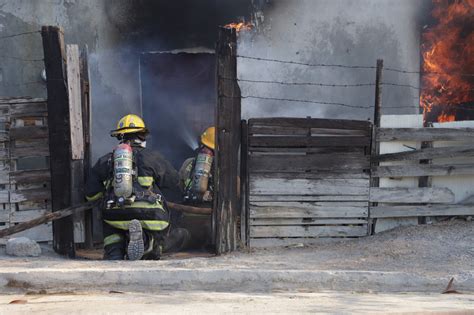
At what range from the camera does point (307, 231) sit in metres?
7.48

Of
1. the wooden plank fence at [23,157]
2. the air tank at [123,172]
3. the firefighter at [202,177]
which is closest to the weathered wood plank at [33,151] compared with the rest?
the wooden plank fence at [23,157]

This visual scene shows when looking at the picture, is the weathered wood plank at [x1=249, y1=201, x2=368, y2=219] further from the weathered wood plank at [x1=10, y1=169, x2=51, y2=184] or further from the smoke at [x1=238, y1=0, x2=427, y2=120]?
the smoke at [x1=238, y1=0, x2=427, y2=120]

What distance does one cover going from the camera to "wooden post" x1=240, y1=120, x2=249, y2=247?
731cm

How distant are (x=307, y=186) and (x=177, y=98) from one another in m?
3.63

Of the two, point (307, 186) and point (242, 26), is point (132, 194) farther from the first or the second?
point (242, 26)

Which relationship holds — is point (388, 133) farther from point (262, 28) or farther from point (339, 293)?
point (262, 28)

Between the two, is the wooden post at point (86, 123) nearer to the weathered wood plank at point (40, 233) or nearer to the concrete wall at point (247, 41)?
the weathered wood plank at point (40, 233)

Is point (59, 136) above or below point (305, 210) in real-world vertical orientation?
above

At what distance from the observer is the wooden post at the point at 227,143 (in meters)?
7.00

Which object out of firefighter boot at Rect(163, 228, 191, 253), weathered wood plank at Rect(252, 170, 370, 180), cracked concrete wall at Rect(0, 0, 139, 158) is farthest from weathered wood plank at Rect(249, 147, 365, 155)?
cracked concrete wall at Rect(0, 0, 139, 158)

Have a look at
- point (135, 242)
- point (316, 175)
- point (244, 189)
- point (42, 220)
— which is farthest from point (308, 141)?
point (42, 220)

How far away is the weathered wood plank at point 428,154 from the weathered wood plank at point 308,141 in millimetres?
310

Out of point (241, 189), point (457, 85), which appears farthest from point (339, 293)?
point (457, 85)

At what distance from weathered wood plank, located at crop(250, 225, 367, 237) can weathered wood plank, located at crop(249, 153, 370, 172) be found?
744 millimetres
